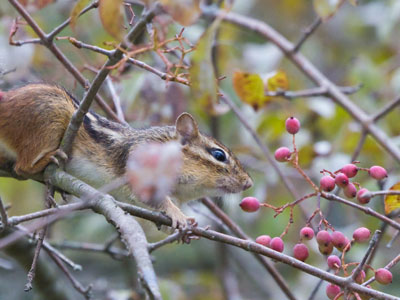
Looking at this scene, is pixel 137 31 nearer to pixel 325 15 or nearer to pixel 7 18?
pixel 325 15

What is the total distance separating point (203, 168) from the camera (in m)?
3.53

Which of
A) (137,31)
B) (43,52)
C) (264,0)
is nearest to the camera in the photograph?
(137,31)

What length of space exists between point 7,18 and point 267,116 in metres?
1.93

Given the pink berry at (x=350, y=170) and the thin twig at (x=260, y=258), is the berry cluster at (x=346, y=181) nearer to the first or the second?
the pink berry at (x=350, y=170)

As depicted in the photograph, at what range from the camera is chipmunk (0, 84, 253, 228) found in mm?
3285

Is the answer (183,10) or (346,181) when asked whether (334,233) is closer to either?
(346,181)

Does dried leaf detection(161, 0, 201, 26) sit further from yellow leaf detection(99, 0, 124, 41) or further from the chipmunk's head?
the chipmunk's head

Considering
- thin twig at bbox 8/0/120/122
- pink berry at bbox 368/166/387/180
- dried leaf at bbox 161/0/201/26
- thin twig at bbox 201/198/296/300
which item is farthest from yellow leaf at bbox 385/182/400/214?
thin twig at bbox 8/0/120/122

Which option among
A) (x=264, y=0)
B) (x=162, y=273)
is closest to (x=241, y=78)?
(x=162, y=273)

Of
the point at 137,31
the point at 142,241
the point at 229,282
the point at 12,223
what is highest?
the point at 137,31

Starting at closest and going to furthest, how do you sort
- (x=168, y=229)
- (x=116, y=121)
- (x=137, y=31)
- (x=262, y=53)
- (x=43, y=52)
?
1. (x=137, y=31)
2. (x=168, y=229)
3. (x=116, y=121)
4. (x=43, y=52)
5. (x=262, y=53)

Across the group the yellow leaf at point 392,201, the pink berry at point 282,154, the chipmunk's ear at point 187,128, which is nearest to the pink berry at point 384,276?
the yellow leaf at point 392,201

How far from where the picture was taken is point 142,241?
6.47ft

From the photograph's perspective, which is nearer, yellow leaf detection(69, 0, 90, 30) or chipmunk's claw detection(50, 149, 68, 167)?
yellow leaf detection(69, 0, 90, 30)
